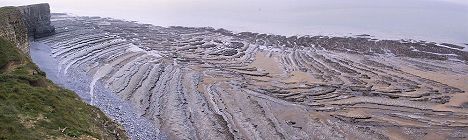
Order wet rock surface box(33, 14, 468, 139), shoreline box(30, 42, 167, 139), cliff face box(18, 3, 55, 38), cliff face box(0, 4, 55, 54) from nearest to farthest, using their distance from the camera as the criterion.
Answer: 1. shoreline box(30, 42, 167, 139)
2. wet rock surface box(33, 14, 468, 139)
3. cliff face box(0, 4, 55, 54)
4. cliff face box(18, 3, 55, 38)

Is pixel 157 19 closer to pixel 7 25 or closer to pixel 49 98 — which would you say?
pixel 7 25

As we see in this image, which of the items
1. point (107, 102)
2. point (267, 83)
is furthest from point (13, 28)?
point (267, 83)

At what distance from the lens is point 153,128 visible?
2953cm

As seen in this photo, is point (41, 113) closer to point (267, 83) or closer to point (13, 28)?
point (13, 28)

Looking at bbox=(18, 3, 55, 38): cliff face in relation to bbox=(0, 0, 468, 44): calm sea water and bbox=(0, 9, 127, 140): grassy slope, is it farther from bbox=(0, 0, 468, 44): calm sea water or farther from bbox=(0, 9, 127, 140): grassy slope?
bbox=(0, 9, 127, 140): grassy slope

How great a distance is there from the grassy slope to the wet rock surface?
5299 mm

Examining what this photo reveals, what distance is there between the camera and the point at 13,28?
40.1 meters

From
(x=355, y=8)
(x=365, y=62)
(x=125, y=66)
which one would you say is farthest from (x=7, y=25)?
(x=355, y=8)

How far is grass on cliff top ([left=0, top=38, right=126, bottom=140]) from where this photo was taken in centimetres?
1741

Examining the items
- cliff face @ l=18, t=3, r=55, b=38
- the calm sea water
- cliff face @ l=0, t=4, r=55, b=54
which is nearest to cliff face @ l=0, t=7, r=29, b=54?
cliff face @ l=0, t=4, r=55, b=54

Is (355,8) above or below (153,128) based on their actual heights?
above

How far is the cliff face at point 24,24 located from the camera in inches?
1522

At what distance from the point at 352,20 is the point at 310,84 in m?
61.6

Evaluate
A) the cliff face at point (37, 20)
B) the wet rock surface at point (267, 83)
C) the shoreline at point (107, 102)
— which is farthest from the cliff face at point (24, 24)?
the shoreline at point (107, 102)
